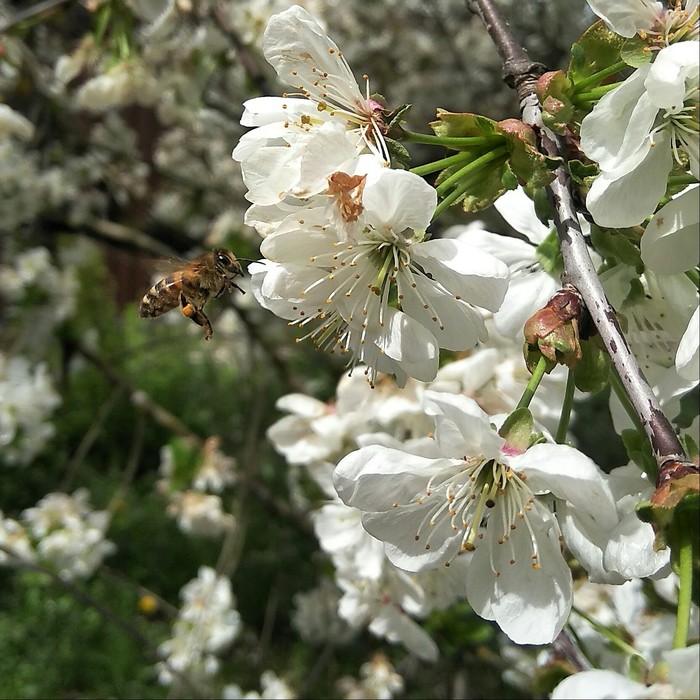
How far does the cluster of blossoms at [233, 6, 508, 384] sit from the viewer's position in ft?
2.27

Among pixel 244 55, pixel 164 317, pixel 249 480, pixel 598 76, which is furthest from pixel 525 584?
pixel 164 317

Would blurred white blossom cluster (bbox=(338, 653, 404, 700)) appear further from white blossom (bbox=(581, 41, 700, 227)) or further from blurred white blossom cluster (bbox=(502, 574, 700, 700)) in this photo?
white blossom (bbox=(581, 41, 700, 227))

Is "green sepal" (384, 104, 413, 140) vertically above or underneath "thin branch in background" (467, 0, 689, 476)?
above

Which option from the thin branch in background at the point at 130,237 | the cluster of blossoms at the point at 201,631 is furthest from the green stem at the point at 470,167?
the thin branch in background at the point at 130,237

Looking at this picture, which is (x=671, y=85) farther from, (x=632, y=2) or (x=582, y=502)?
(x=582, y=502)

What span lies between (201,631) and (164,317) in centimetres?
203

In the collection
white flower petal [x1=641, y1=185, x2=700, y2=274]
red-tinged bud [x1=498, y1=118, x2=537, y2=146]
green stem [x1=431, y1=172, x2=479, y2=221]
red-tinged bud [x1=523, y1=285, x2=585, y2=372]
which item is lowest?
red-tinged bud [x1=523, y1=285, x2=585, y2=372]

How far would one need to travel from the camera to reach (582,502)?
0.67 meters

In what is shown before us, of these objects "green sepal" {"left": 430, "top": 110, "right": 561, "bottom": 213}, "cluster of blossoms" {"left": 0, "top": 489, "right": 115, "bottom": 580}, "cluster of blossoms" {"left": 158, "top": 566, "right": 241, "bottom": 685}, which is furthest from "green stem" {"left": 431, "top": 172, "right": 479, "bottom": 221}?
"cluster of blossoms" {"left": 0, "top": 489, "right": 115, "bottom": 580}

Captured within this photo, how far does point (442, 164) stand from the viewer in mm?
738

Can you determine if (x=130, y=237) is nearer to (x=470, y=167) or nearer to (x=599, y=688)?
(x=470, y=167)

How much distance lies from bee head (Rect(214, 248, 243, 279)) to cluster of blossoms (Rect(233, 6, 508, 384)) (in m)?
0.39

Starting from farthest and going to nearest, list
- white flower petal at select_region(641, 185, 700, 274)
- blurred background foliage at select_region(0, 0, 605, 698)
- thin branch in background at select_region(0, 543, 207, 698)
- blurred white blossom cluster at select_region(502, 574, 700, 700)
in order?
blurred background foliage at select_region(0, 0, 605, 698) < thin branch in background at select_region(0, 543, 207, 698) < white flower petal at select_region(641, 185, 700, 274) < blurred white blossom cluster at select_region(502, 574, 700, 700)

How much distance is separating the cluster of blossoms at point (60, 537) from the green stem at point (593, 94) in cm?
220
